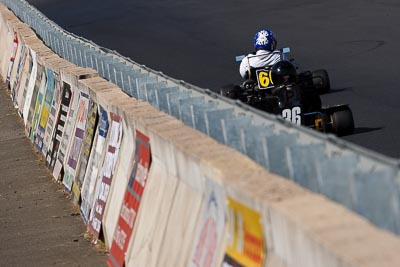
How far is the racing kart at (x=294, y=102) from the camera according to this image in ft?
46.4

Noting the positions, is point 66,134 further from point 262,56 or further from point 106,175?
point 262,56

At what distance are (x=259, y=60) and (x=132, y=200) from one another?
741 cm

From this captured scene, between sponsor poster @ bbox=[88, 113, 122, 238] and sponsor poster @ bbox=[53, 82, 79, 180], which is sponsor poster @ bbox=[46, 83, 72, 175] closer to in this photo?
sponsor poster @ bbox=[53, 82, 79, 180]

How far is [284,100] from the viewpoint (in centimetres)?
1417

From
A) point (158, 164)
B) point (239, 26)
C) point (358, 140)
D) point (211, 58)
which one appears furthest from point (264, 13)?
point (158, 164)

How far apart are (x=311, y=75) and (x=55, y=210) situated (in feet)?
15.4

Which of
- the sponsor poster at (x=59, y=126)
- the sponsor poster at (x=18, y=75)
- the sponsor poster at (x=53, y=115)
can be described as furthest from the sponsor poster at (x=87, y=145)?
the sponsor poster at (x=18, y=75)

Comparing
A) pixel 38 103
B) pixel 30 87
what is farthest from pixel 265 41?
pixel 30 87

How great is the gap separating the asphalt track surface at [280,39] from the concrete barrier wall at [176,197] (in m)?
3.32

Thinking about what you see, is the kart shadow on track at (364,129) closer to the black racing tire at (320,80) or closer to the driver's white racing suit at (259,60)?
the driver's white racing suit at (259,60)

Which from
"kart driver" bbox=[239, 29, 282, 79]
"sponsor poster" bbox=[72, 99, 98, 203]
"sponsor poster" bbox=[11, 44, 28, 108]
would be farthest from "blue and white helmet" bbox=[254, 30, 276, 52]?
"sponsor poster" bbox=[11, 44, 28, 108]

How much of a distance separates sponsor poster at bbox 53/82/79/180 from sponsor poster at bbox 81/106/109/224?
1573 mm

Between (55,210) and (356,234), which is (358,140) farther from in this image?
(356,234)

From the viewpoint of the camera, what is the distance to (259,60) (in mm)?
16469
